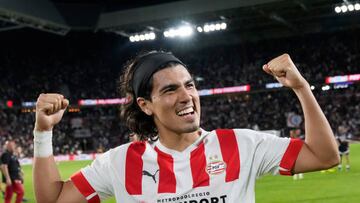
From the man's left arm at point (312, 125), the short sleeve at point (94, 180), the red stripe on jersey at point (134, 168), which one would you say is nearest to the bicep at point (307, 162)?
the man's left arm at point (312, 125)

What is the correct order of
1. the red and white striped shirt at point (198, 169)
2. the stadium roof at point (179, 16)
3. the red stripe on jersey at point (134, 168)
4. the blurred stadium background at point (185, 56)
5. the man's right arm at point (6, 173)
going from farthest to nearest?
the blurred stadium background at point (185, 56)
the stadium roof at point (179, 16)
the man's right arm at point (6, 173)
the red stripe on jersey at point (134, 168)
the red and white striped shirt at point (198, 169)

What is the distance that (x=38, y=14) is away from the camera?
1244 inches

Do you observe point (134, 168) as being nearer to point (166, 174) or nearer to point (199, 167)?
point (166, 174)

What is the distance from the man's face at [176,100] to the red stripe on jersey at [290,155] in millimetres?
443

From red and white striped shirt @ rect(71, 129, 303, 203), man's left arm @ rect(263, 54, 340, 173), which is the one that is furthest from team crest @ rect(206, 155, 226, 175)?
man's left arm @ rect(263, 54, 340, 173)

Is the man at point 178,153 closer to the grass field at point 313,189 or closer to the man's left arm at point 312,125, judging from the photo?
the man's left arm at point 312,125

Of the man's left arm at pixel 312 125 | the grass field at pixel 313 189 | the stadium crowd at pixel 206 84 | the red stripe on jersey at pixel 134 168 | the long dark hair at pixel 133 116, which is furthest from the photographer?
the stadium crowd at pixel 206 84

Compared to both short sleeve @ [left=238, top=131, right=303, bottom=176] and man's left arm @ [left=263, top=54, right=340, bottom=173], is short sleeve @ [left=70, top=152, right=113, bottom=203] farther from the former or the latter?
man's left arm @ [left=263, top=54, right=340, bottom=173]

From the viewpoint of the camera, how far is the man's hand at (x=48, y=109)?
254cm

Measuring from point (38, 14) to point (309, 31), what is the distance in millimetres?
19920

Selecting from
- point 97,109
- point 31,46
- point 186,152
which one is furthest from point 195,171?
point 97,109

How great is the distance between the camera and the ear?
2625 millimetres

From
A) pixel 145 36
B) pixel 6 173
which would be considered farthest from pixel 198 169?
pixel 145 36

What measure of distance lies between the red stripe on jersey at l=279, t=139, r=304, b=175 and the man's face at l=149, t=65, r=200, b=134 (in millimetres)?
443
